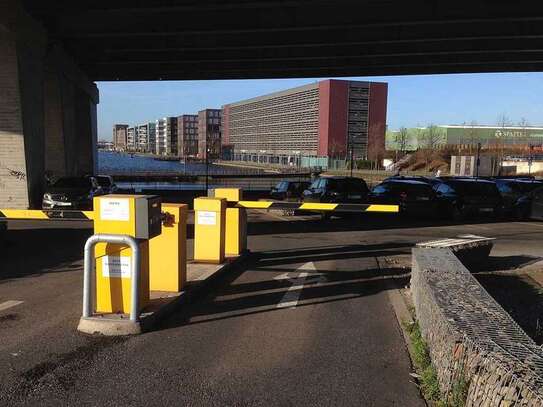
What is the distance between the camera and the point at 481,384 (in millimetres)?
3334

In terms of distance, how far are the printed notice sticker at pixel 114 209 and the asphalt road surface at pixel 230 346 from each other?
130 cm

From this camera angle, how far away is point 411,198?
2156cm

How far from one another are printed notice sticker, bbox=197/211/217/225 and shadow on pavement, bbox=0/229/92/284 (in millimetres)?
2641

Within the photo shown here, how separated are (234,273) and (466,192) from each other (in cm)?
1555

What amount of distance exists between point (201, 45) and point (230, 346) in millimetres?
22781

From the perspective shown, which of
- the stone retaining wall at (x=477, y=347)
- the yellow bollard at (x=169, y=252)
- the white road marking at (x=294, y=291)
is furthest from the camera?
the white road marking at (x=294, y=291)

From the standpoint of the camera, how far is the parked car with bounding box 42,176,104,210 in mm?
19344

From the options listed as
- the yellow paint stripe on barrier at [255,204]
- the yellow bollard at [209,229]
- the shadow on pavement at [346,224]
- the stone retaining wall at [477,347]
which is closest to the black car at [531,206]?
the shadow on pavement at [346,224]

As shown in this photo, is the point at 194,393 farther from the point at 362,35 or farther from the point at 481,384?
the point at 362,35

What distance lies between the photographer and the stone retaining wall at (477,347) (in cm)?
303

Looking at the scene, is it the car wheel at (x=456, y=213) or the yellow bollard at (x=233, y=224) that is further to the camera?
the car wheel at (x=456, y=213)

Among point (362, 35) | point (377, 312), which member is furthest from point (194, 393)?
point (362, 35)

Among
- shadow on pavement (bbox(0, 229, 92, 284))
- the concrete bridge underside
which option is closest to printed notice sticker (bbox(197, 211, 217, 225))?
shadow on pavement (bbox(0, 229, 92, 284))

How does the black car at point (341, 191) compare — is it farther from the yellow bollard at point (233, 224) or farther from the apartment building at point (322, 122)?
the apartment building at point (322, 122)
